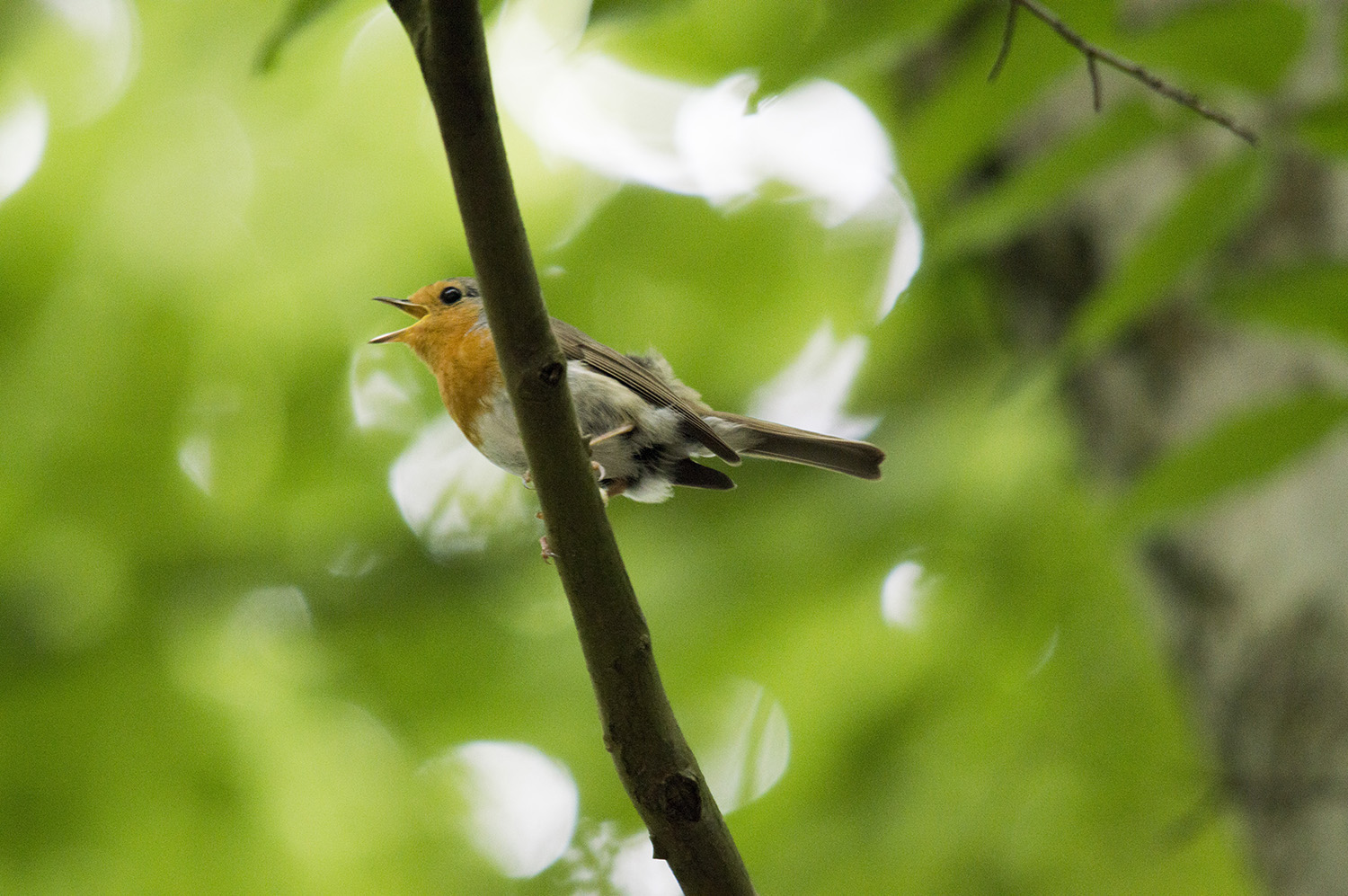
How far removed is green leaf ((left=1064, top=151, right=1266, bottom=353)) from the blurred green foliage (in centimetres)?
221

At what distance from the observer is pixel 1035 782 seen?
5.49 m

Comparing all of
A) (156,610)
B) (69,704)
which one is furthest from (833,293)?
(69,704)

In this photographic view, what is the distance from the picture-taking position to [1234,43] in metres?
2.40

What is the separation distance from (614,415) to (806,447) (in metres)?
0.62

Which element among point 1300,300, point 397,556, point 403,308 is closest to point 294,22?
point 403,308

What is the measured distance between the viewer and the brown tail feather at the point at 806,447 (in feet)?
10.3

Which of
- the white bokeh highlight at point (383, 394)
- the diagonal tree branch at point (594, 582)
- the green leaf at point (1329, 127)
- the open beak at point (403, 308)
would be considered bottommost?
the diagonal tree branch at point (594, 582)

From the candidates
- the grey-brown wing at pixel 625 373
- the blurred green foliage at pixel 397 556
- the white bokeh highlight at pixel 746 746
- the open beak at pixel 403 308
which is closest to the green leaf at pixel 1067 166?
the grey-brown wing at pixel 625 373

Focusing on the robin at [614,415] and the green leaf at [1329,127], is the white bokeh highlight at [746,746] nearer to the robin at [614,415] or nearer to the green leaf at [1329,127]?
the robin at [614,415]

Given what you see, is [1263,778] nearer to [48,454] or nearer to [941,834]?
[941,834]

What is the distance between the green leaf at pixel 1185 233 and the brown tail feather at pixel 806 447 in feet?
2.53

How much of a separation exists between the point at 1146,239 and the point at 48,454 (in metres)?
4.56

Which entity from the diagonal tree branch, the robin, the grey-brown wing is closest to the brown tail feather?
the robin

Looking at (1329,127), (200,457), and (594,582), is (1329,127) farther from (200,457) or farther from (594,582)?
(200,457)
